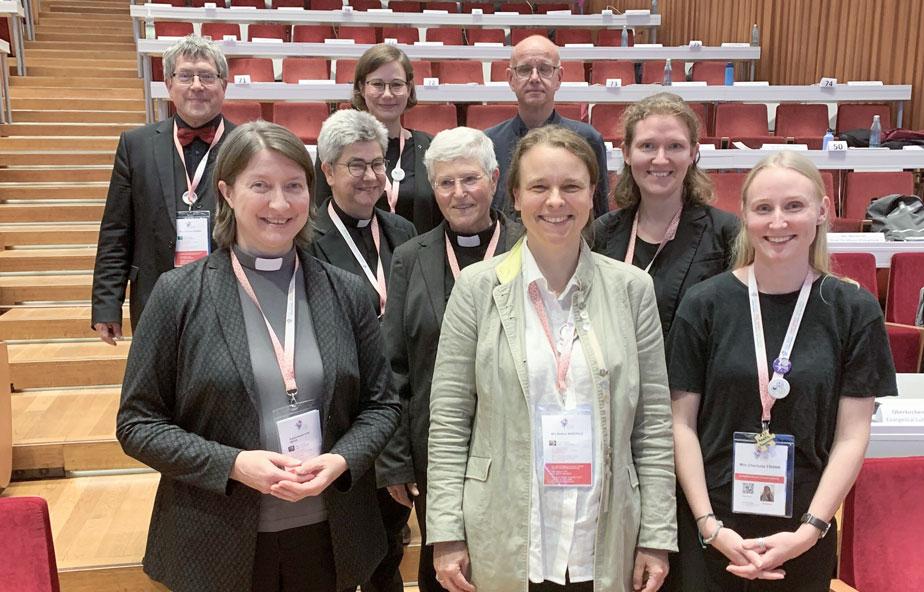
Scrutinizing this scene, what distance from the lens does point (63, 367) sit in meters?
3.22

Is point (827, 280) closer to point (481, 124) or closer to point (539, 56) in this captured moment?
point (539, 56)

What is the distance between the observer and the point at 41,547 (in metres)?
1.38

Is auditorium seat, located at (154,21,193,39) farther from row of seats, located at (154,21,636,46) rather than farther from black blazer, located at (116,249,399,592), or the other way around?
black blazer, located at (116,249,399,592)

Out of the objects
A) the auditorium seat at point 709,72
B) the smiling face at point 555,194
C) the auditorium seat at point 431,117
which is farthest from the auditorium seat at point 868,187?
the smiling face at point 555,194

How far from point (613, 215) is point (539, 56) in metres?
0.96

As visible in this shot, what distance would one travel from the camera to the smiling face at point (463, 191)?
1672mm

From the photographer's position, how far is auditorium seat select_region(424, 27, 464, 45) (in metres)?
7.73

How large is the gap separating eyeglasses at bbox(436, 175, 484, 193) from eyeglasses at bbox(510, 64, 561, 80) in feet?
3.38

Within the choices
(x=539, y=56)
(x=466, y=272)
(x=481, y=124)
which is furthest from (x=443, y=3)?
(x=466, y=272)

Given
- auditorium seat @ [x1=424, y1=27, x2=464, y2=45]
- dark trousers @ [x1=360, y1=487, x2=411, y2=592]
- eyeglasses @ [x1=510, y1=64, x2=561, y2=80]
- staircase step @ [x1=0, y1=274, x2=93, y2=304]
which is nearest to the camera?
dark trousers @ [x1=360, y1=487, x2=411, y2=592]

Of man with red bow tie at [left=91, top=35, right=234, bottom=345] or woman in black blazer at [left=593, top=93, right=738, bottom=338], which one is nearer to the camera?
woman in black blazer at [left=593, top=93, right=738, bottom=338]

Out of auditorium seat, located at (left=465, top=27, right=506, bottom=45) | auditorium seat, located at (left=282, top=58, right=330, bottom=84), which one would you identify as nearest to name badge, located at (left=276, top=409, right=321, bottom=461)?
auditorium seat, located at (left=282, top=58, right=330, bottom=84)

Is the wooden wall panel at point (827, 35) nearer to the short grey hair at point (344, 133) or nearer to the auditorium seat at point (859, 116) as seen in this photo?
the auditorium seat at point (859, 116)

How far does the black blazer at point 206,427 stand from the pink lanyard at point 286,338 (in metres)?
0.02
